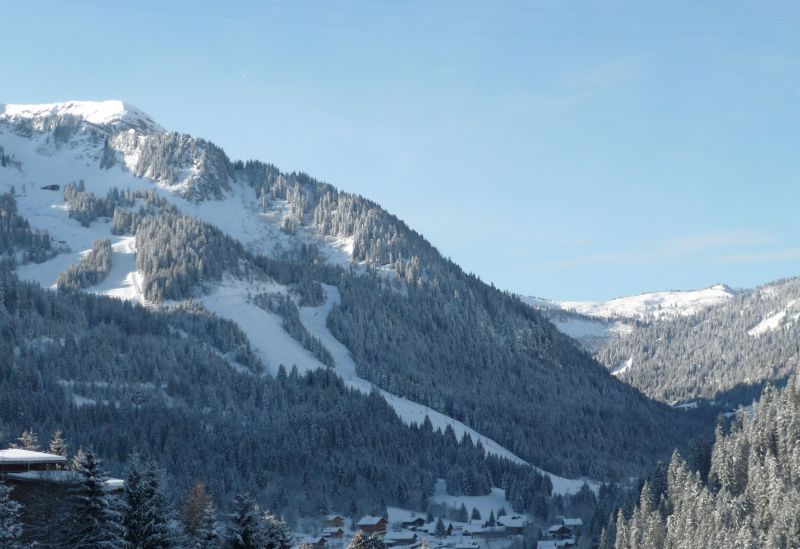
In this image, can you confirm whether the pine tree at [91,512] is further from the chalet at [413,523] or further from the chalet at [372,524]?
the chalet at [413,523]

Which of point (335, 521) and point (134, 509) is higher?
point (134, 509)

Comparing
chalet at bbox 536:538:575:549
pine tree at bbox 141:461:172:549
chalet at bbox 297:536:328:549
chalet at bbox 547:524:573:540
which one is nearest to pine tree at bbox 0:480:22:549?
pine tree at bbox 141:461:172:549

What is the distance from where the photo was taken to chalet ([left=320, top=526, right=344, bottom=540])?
15220 centimetres

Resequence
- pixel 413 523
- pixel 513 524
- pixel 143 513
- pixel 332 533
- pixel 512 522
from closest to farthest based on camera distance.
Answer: pixel 143 513
pixel 332 533
pixel 413 523
pixel 513 524
pixel 512 522

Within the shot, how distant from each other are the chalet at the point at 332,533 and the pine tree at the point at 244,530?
86575 mm

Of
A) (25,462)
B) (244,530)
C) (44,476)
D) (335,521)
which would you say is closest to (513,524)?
(335,521)

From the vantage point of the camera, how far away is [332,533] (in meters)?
154

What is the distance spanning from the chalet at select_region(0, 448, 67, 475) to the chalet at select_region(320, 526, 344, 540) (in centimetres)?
8319

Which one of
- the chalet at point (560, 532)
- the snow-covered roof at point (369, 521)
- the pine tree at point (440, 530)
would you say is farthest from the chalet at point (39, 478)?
the chalet at point (560, 532)

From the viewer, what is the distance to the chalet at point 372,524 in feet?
516

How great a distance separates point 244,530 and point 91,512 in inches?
541

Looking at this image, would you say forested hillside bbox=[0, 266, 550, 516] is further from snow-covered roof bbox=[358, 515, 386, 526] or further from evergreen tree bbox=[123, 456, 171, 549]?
evergreen tree bbox=[123, 456, 171, 549]

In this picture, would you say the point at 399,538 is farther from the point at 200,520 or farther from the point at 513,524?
the point at 200,520

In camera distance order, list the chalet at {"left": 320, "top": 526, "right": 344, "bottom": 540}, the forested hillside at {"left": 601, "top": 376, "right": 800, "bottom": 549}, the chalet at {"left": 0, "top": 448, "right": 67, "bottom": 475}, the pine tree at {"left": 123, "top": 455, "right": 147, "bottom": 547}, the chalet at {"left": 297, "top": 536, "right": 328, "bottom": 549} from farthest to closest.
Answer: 1. the chalet at {"left": 320, "top": 526, "right": 344, "bottom": 540}
2. the chalet at {"left": 297, "top": 536, "right": 328, "bottom": 549}
3. the forested hillside at {"left": 601, "top": 376, "right": 800, "bottom": 549}
4. the chalet at {"left": 0, "top": 448, "right": 67, "bottom": 475}
5. the pine tree at {"left": 123, "top": 455, "right": 147, "bottom": 547}
